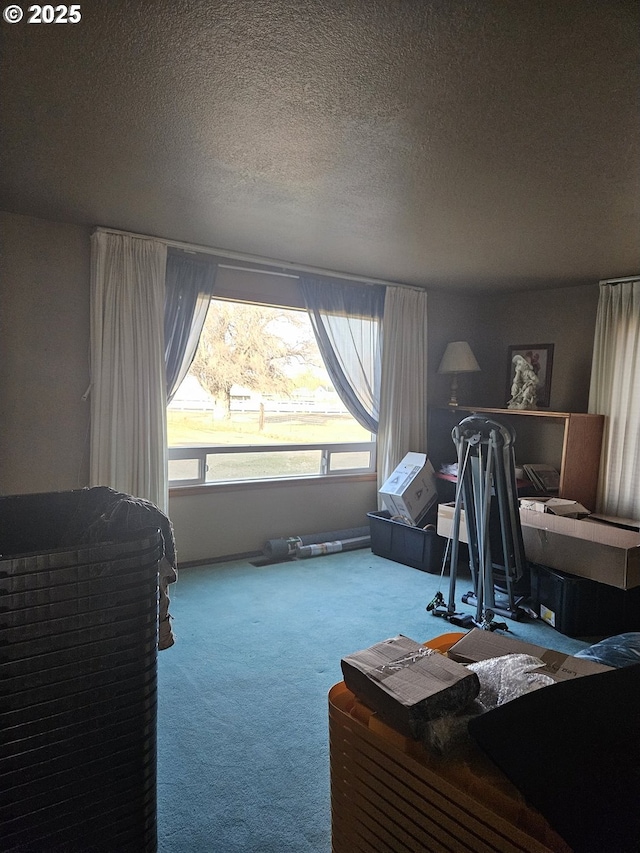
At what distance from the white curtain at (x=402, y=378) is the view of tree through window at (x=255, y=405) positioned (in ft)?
1.28

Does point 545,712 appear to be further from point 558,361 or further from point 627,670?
point 558,361

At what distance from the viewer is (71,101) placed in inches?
74.3

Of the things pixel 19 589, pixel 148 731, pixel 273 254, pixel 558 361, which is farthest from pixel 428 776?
pixel 558 361

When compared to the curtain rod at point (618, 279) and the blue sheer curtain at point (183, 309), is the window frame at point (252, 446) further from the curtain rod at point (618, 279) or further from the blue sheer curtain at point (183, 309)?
the curtain rod at point (618, 279)

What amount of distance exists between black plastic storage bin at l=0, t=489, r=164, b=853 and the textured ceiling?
1.44 meters

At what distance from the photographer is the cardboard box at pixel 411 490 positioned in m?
4.34

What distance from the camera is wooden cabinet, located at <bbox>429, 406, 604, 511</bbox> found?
4301 millimetres

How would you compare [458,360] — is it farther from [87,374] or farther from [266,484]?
[87,374]

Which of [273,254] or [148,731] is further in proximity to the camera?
[273,254]

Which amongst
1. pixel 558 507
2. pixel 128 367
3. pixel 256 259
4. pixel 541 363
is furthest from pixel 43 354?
pixel 541 363

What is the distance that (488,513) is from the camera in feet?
10.3

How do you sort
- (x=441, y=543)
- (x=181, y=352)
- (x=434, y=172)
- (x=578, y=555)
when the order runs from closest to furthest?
→ (x=434, y=172) → (x=578, y=555) → (x=181, y=352) → (x=441, y=543)

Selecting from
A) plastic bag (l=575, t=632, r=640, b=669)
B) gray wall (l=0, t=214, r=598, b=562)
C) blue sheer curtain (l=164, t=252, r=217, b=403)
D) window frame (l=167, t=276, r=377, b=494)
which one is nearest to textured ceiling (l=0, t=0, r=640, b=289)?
gray wall (l=0, t=214, r=598, b=562)

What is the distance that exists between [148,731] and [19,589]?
44 centimetres
